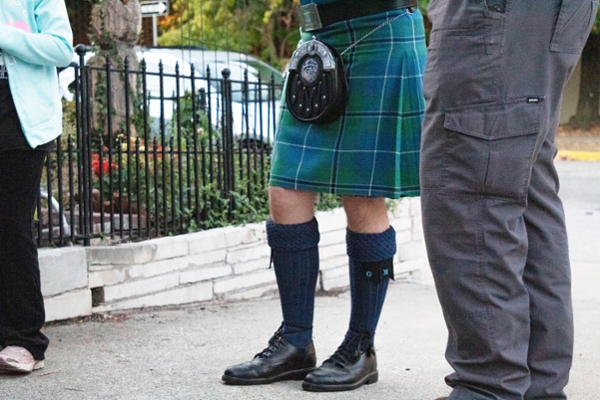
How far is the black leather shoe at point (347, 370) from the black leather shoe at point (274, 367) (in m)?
0.07

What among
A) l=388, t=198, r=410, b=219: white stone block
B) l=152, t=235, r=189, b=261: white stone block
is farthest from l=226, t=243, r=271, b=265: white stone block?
l=388, t=198, r=410, b=219: white stone block

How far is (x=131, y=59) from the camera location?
22.7 ft

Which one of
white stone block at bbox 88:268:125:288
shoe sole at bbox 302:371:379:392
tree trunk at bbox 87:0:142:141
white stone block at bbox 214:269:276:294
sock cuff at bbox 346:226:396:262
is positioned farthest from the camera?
tree trunk at bbox 87:0:142:141

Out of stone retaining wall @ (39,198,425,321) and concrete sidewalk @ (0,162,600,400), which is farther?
stone retaining wall @ (39,198,425,321)

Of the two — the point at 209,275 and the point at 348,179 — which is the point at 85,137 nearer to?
the point at 209,275

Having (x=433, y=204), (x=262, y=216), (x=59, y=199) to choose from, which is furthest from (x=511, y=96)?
(x=262, y=216)

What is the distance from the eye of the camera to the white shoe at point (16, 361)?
10.9 ft

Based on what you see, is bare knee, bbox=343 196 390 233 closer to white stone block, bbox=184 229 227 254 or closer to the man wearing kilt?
the man wearing kilt

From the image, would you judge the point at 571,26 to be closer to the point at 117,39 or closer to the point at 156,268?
the point at 156,268

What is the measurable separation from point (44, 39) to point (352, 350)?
147 cm

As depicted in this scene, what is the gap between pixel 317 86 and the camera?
10.2 ft

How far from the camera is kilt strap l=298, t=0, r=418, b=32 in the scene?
3.15 m

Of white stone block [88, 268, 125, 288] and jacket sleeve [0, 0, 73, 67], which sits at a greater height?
jacket sleeve [0, 0, 73, 67]

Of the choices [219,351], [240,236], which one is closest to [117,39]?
[240,236]
